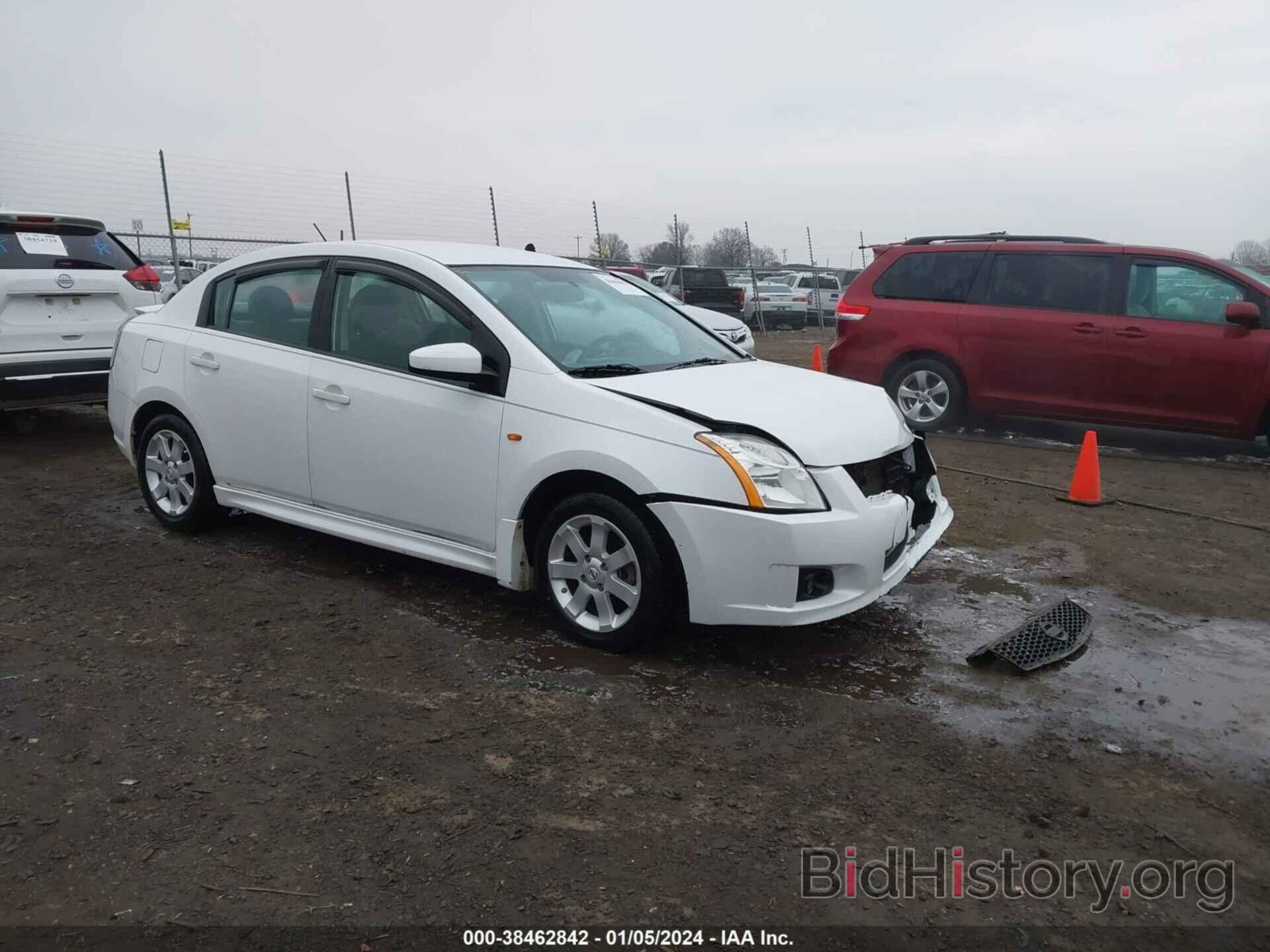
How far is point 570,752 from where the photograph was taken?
133 inches

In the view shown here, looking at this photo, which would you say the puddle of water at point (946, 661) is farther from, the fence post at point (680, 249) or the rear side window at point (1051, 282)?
the fence post at point (680, 249)

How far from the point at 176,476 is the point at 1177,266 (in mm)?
A: 7829

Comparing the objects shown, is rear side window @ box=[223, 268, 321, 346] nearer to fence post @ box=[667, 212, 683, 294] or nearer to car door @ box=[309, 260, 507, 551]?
car door @ box=[309, 260, 507, 551]

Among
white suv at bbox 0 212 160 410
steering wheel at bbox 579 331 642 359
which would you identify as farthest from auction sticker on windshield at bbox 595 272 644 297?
white suv at bbox 0 212 160 410

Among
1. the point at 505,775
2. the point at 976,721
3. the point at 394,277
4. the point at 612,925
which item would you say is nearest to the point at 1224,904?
the point at 976,721

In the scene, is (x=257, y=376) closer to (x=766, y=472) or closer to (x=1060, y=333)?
(x=766, y=472)

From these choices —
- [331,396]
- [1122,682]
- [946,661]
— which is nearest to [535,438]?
[331,396]

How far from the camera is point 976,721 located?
3639 mm

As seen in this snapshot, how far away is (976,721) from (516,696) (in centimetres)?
167

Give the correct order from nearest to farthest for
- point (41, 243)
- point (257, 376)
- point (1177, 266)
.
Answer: point (257, 376) → point (41, 243) → point (1177, 266)

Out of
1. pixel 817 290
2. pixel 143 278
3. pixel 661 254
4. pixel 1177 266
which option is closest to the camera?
pixel 143 278

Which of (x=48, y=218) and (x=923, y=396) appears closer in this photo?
(x=48, y=218)

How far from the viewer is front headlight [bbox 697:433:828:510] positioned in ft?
12.4

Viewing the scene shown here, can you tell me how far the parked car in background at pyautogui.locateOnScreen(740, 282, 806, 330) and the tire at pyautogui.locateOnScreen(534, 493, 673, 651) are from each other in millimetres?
22965
